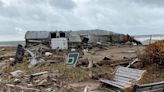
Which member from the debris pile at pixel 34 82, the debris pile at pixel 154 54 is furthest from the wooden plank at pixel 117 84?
the debris pile at pixel 154 54

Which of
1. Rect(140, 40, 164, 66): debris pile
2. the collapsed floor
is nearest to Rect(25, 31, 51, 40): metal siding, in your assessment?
the collapsed floor

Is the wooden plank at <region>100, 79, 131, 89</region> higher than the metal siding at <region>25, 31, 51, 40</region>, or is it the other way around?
the metal siding at <region>25, 31, 51, 40</region>

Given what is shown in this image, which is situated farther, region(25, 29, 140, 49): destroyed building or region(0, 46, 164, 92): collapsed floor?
region(25, 29, 140, 49): destroyed building

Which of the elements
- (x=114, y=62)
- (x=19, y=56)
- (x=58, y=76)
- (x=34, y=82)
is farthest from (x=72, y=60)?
(x=19, y=56)

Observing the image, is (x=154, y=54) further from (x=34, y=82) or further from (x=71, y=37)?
(x=71, y=37)

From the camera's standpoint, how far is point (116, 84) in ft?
48.2

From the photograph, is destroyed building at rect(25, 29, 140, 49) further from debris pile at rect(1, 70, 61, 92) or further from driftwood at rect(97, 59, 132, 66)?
debris pile at rect(1, 70, 61, 92)

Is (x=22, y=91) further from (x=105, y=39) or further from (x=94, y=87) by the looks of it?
(x=105, y=39)

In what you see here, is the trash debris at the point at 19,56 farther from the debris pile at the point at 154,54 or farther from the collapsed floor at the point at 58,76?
the debris pile at the point at 154,54

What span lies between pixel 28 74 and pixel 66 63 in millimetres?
2497

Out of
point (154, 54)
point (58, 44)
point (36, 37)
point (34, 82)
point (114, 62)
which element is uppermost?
point (154, 54)

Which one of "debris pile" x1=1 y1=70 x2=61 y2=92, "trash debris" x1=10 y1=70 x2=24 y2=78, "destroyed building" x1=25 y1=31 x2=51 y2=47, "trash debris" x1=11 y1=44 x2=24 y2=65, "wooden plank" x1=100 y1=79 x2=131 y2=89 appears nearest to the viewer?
"wooden plank" x1=100 y1=79 x2=131 y2=89

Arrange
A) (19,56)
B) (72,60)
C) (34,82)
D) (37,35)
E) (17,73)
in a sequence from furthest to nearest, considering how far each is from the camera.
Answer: (37,35) → (19,56) → (72,60) → (17,73) → (34,82)

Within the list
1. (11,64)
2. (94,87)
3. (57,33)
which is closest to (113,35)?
(57,33)
